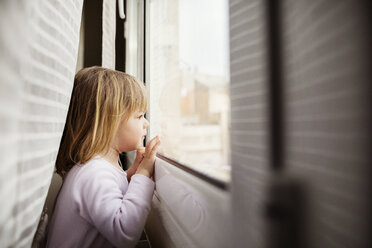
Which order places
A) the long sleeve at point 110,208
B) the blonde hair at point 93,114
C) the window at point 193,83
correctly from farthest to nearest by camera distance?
the blonde hair at point 93,114, the long sleeve at point 110,208, the window at point 193,83

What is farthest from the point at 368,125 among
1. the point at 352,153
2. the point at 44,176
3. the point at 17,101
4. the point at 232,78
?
the point at 44,176

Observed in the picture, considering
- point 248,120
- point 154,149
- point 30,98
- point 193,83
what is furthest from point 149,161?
point 248,120

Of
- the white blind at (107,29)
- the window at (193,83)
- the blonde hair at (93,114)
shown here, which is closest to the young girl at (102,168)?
the blonde hair at (93,114)

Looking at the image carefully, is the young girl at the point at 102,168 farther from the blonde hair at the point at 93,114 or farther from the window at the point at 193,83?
the window at the point at 193,83

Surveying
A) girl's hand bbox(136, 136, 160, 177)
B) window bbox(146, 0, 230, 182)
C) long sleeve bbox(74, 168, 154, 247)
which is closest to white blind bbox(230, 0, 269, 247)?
window bbox(146, 0, 230, 182)

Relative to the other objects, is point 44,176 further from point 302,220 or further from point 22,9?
point 302,220

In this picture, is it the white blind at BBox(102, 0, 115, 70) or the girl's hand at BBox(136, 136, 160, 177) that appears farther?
the white blind at BBox(102, 0, 115, 70)

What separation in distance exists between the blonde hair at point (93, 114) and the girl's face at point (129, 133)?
0.09 ft

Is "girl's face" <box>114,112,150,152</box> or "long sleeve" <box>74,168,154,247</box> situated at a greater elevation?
"girl's face" <box>114,112,150,152</box>

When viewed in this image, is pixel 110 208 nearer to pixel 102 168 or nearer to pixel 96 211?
pixel 96 211

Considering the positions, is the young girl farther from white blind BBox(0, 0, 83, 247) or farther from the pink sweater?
white blind BBox(0, 0, 83, 247)

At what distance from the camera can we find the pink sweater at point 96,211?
2.10ft

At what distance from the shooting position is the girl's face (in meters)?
0.87

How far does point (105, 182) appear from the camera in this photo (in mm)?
681
